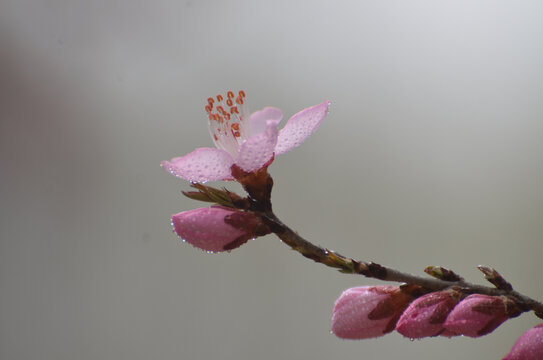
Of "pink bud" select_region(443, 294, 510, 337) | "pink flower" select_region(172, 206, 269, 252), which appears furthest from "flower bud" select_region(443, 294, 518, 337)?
"pink flower" select_region(172, 206, 269, 252)

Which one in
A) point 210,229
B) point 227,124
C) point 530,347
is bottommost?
point 530,347

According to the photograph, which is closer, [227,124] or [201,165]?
[201,165]

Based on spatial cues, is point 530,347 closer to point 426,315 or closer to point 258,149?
point 426,315

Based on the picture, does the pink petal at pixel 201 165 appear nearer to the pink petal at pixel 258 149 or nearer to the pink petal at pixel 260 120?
the pink petal at pixel 258 149

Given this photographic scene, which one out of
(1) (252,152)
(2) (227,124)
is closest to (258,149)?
(1) (252,152)

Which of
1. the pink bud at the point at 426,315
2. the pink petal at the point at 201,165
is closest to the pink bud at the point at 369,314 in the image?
the pink bud at the point at 426,315

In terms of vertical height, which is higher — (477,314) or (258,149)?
(258,149)
